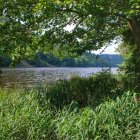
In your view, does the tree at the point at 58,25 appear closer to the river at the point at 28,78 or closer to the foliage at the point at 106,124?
the river at the point at 28,78

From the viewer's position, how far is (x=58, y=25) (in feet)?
60.7

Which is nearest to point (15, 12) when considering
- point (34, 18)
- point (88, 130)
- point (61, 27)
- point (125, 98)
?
point (34, 18)

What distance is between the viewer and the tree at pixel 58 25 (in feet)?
47.1

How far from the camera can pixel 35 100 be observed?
43.6 ft

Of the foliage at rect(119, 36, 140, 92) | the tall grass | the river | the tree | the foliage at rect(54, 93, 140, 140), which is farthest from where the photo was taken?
the river

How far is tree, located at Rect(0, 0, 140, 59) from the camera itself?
14.4m

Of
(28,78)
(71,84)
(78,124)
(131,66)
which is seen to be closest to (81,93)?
(71,84)

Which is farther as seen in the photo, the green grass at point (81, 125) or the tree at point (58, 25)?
the tree at point (58, 25)

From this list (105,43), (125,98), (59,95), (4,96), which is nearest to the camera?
(125,98)

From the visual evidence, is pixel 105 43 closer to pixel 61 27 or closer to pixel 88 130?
pixel 61 27

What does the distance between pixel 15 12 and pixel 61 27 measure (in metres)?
3.34

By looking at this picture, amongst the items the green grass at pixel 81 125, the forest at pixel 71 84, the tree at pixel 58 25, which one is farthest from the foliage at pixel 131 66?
the green grass at pixel 81 125

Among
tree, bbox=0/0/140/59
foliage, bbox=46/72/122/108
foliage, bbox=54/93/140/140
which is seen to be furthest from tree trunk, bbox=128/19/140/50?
foliage, bbox=54/93/140/140

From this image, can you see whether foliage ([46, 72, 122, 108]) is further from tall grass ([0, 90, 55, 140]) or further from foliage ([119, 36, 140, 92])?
tall grass ([0, 90, 55, 140])
